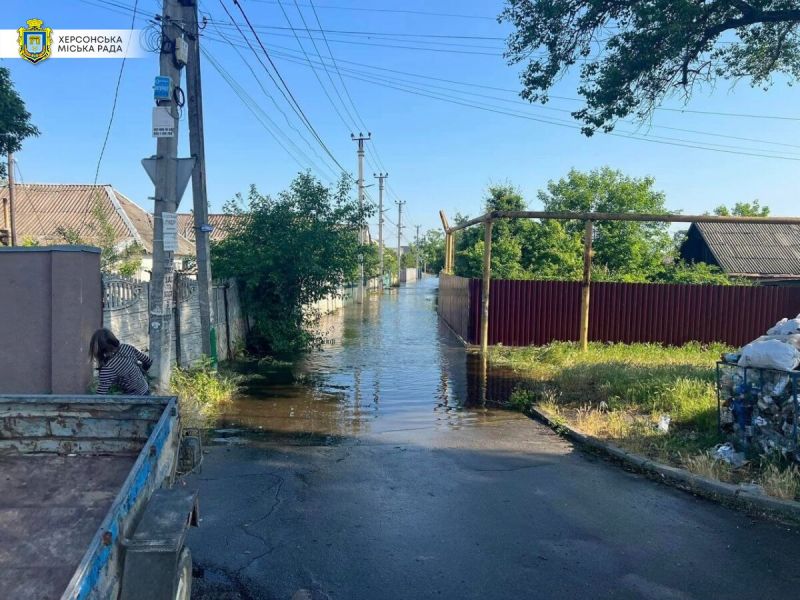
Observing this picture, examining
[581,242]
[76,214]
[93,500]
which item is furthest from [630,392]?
[76,214]

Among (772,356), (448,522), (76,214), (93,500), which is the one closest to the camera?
(93,500)

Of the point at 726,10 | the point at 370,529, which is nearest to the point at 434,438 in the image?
the point at 370,529

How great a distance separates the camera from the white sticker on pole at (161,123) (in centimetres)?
732

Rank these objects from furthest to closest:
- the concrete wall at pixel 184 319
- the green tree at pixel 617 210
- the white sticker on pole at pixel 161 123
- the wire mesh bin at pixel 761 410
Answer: the green tree at pixel 617 210, the concrete wall at pixel 184 319, the white sticker on pole at pixel 161 123, the wire mesh bin at pixel 761 410

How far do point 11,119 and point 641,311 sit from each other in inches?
586

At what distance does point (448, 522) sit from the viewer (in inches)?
192

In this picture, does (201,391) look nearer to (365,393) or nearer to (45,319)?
(365,393)

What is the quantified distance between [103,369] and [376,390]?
554 cm

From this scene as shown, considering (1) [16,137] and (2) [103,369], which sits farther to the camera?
(1) [16,137]

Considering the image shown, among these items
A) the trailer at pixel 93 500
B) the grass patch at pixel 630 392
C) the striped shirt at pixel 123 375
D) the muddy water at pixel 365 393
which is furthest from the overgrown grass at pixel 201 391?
the grass patch at pixel 630 392

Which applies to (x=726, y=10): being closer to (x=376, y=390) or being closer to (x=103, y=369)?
(x=376, y=390)

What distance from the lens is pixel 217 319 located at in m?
12.6

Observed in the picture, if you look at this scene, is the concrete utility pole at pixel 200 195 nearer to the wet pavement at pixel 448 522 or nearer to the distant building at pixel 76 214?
the wet pavement at pixel 448 522

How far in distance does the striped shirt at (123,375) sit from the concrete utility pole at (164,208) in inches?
74.2
